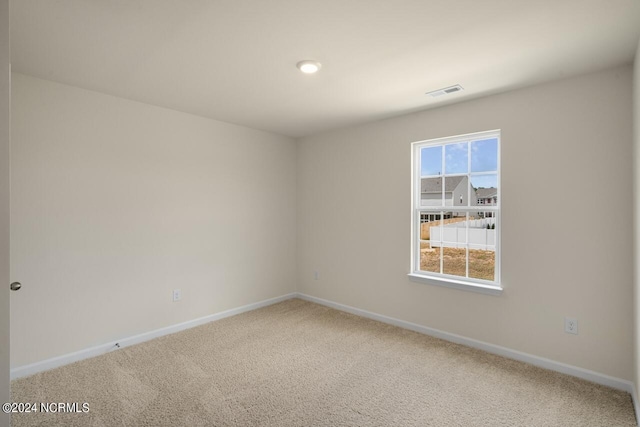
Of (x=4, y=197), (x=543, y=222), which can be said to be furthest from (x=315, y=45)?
(x=543, y=222)

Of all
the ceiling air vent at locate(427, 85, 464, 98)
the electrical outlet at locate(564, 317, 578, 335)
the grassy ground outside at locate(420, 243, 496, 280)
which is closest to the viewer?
the electrical outlet at locate(564, 317, 578, 335)

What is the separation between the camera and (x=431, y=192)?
3.46 meters

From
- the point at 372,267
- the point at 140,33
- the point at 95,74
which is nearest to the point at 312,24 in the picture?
the point at 140,33

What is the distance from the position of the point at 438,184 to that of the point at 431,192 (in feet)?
0.36

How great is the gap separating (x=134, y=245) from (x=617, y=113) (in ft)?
13.5

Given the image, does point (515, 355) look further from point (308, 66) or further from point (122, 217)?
point (122, 217)

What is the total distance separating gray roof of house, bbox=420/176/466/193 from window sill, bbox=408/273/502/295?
90cm

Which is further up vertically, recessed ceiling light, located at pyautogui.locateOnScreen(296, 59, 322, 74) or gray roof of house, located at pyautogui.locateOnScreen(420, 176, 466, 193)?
recessed ceiling light, located at pyautogui.locateOnScreen(296, 59, 322, 74)

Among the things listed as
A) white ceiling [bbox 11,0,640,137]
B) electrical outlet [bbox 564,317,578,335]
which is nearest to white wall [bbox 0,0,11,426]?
white ceiling [bbox 11,0,640,137]

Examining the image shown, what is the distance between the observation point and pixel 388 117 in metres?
3.62

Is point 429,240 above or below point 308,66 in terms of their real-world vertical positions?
below

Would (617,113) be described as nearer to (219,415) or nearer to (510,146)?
(510,146)

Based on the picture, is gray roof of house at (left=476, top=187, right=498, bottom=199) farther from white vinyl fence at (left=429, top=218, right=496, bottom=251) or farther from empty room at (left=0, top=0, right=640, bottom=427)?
white vinyl fence at (left=429, top=218, right=496, bottom=251)

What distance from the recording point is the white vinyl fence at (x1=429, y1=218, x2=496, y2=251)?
306 centimetres
